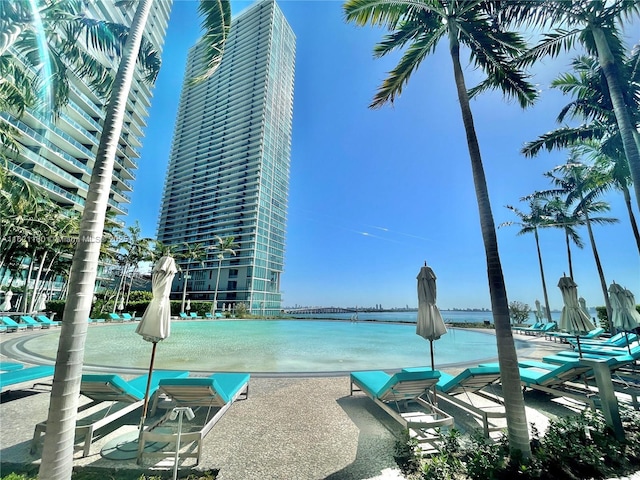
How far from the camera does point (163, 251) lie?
119 feet

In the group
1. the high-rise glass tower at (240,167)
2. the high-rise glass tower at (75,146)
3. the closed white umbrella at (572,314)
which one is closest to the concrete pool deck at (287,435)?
the closed white umbrella at (572,314)

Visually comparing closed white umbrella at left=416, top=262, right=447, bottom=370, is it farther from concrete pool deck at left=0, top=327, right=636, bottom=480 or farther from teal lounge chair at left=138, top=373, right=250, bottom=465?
teal lounge chair at left=138, top=373, right=250, bottom=465

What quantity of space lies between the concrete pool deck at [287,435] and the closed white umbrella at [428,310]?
4.58 feet

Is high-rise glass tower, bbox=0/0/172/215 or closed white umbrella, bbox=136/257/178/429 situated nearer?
closed white umbrella, bbox=136/257/178/429

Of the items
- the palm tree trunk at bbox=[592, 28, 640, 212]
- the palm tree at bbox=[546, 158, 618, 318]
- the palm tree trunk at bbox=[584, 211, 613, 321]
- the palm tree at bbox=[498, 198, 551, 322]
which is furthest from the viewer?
the palm tree at bbox=[498, 198, 551, 322]

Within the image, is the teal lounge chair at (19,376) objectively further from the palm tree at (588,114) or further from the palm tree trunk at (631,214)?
the palm tree trunk at (631,214)

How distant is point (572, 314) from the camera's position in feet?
21.6

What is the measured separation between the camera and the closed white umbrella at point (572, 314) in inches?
255

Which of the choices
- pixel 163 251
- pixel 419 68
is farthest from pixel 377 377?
pixel 163 251

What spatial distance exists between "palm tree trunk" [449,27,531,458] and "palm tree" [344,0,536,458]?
0.04ft

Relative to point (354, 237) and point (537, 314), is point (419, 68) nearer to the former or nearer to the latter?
point (537, 314)

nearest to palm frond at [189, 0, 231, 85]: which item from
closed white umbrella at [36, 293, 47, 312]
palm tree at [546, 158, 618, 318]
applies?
palm tree at [546, 158, 618, 318]

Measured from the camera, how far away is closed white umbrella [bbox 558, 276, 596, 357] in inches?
255

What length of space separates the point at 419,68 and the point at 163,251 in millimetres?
38841
